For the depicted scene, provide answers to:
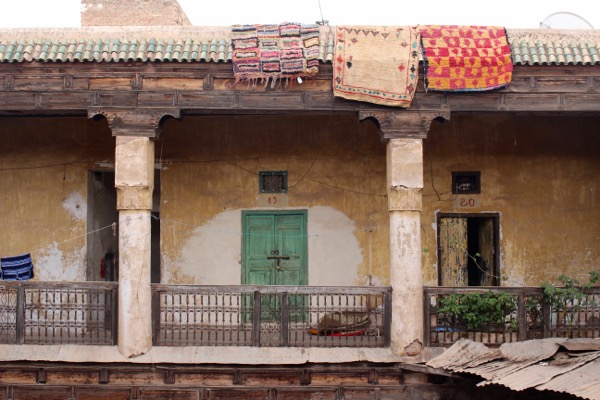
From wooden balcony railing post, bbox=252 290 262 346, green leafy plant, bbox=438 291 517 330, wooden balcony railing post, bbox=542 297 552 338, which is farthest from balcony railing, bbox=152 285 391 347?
wooden balcony railing post, bbox=542 297 552 338

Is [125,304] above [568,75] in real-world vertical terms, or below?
below

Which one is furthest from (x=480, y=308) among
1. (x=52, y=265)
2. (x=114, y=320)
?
(x=52, y=265)

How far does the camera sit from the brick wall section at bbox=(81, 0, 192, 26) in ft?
53.0

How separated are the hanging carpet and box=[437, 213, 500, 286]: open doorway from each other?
3.93 meters

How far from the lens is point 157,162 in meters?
12.3

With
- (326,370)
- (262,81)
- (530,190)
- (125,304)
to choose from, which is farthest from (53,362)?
(530,190)

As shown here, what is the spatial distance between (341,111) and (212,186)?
10.1 feet

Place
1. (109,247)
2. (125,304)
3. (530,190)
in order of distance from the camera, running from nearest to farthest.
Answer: (125,304), (530,190), (109,247)

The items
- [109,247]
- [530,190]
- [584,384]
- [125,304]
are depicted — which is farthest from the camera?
[109,247]

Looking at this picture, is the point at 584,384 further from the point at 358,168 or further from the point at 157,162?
the point at 157,162

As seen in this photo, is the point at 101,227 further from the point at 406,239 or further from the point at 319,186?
the point at 406,239

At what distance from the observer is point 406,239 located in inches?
394

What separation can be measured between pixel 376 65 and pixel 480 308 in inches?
139

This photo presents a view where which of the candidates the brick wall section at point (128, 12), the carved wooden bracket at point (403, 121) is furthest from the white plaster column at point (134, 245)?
the brick wall section at point (128, 12)
